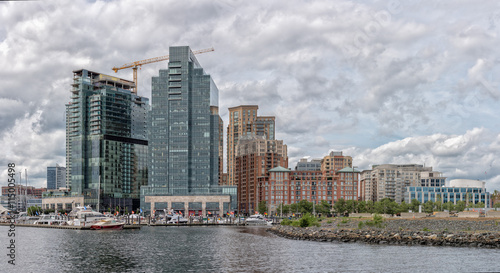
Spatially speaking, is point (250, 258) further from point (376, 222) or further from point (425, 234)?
point (376, 222)

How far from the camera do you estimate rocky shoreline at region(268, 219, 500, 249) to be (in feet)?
388

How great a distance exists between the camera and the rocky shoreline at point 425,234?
118125 millimetres

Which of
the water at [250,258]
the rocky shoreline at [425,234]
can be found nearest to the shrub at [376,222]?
the rocky shoreline at [425,234]

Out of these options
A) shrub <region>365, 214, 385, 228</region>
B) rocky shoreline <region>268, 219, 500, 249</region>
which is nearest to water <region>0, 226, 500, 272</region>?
rocky shoreline <region>268, 219, 500, 249</region>

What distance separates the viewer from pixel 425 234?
128 metres

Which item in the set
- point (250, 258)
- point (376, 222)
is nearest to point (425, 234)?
point (376, 222)

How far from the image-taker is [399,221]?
180m

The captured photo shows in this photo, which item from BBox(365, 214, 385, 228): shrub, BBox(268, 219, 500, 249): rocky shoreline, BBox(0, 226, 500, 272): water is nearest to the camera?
BBox(0, 226, 500, 272): water

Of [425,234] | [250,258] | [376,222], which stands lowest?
[250,258]

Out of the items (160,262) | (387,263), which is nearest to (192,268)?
(160,262)

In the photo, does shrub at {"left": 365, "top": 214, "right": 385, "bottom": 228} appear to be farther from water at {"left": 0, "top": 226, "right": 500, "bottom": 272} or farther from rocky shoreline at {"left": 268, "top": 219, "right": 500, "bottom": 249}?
water at {"left": 0, "top": 226, "right": 500, "bottom": 272}

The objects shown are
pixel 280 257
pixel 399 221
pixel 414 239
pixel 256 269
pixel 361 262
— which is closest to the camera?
pixel 256 269

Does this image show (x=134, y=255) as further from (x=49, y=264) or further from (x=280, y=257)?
(x=280, y=257)

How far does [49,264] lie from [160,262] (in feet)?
65.3
